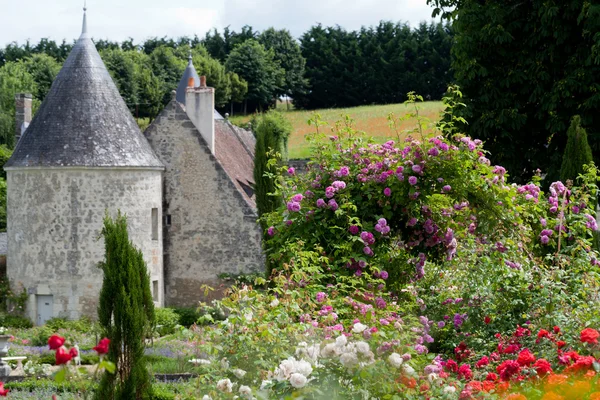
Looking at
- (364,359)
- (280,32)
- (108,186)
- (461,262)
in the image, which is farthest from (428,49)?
(364,359)

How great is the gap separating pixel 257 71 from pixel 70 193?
51.2 meters

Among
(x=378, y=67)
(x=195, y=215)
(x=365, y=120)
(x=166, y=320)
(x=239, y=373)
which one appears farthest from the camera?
(x=378, y=67)

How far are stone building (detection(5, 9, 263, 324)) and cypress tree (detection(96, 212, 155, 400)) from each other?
9.75 m

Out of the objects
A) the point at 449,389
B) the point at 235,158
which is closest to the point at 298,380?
the point at 449,389

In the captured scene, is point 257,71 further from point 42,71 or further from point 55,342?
point 55,342

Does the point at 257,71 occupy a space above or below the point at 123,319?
above

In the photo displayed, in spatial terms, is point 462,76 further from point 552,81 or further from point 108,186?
point 108,186

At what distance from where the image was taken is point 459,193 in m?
9.62

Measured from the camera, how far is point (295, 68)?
73.1 m

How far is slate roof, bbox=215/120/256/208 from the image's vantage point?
84.0 feet

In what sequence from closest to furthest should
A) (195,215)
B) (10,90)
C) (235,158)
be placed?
(195,215) → (235,158) → (10,90)

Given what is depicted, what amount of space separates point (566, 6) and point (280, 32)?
65.7 m

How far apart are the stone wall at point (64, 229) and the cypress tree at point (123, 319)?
10131mm

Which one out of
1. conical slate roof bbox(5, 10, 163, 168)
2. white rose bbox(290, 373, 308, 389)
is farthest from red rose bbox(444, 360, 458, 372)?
conical slate roof bbox(5, 10, 163, 168)
